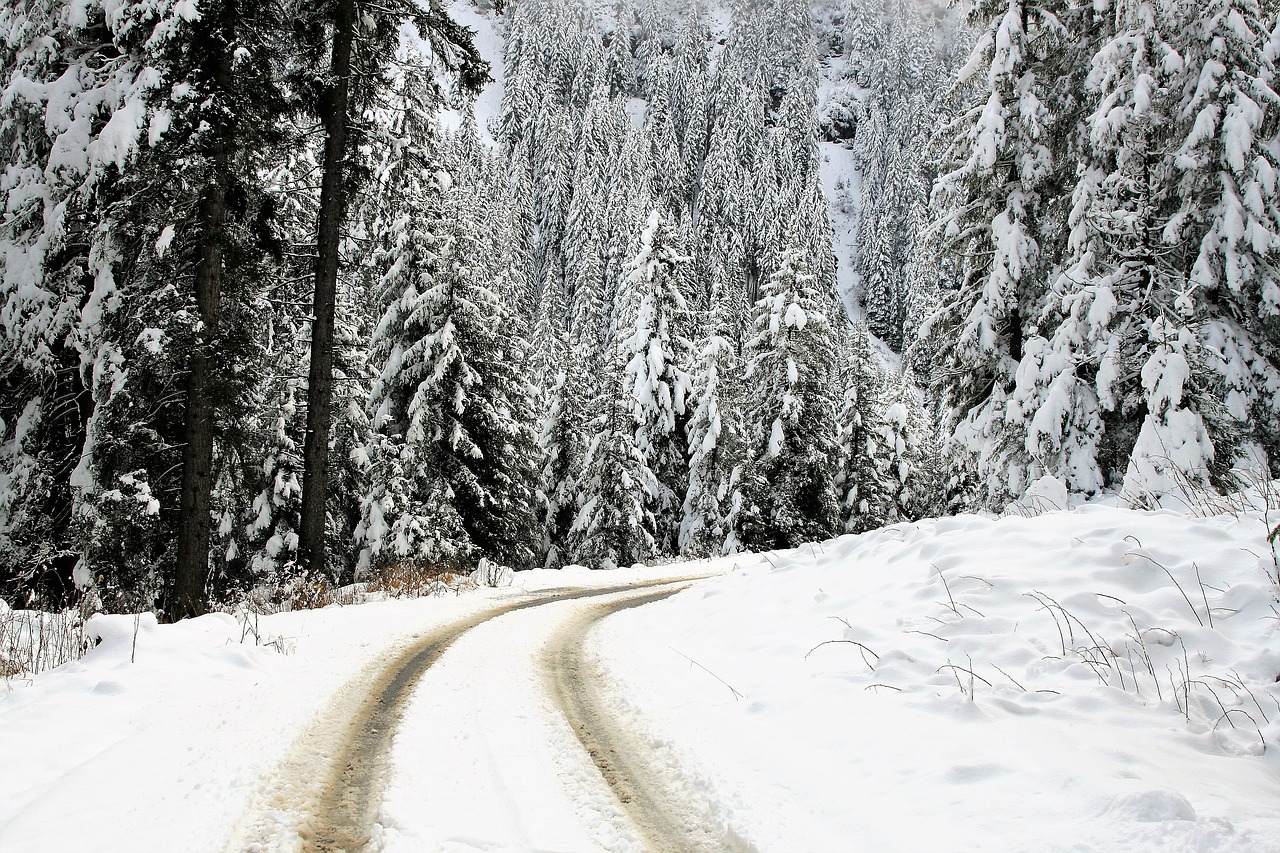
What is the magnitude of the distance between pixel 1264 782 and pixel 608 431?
25317 mm

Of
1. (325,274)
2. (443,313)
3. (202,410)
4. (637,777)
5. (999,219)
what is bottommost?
(637,777)

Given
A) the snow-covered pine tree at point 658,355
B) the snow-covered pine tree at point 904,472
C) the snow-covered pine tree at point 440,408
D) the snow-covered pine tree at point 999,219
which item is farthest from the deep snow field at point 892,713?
the snow-covered pine tree at point 904,472

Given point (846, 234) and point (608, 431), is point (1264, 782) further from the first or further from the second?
point (846, 234)

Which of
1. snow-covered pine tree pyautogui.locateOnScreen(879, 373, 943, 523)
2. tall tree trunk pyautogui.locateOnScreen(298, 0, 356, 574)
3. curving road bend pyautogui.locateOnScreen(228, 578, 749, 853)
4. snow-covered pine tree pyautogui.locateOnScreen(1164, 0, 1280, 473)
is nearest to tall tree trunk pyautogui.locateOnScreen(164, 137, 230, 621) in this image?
tall tree trunk pyautogui.locateOnScreen(298, 0, 356, 574)

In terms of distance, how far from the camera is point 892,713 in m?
4.11

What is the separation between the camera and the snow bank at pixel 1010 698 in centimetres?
291

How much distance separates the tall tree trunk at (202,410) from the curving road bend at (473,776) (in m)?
5.94

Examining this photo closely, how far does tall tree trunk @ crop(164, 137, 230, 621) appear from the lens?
10148 mm

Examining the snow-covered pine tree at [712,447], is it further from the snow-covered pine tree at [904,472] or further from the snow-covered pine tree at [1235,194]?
the snow-covered pine tree at [1235,194]

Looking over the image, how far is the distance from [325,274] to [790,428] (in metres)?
18.5

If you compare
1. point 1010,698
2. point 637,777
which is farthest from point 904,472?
point 637,777

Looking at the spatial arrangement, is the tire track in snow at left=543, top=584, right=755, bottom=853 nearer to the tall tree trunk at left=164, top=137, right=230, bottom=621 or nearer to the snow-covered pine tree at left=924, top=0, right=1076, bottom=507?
the tall tree trunk at left=164, top=137, right=230, bottom=621

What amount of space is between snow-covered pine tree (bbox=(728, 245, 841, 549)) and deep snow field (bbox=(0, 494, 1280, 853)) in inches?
753

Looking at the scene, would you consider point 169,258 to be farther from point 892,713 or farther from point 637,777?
point 892,713
